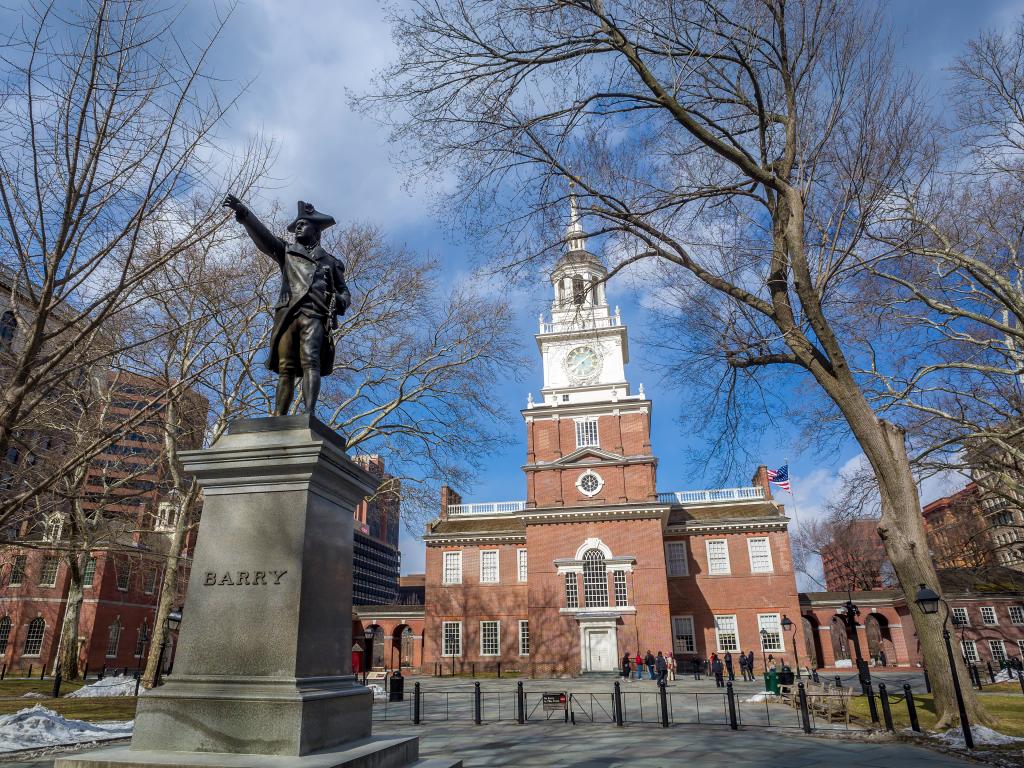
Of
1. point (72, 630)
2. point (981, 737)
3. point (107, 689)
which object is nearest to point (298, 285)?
point (981, 737)

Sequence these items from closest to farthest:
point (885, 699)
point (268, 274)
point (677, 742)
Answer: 1. point (677, 742)
2. point (885, 699)
3. point (268, 274)

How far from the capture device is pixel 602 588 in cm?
3484

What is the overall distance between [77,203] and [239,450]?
4.19 meters

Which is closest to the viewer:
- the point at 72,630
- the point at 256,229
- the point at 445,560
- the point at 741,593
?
the point at 256,229

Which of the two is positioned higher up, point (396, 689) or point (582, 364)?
point (582, 364)

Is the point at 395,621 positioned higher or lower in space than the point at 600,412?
lower

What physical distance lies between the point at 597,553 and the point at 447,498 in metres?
13.9

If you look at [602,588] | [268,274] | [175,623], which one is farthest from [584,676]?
[268,274]

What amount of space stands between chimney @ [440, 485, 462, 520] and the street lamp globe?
35.3 m

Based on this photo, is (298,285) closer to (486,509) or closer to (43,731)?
(43,731)

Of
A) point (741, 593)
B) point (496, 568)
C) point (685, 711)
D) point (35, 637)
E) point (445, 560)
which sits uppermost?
point (445, 560)

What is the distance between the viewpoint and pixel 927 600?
10.8m

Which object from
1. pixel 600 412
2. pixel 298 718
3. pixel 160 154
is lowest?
pixel 298 718

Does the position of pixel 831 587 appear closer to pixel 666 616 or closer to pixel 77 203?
pixel 666 616
